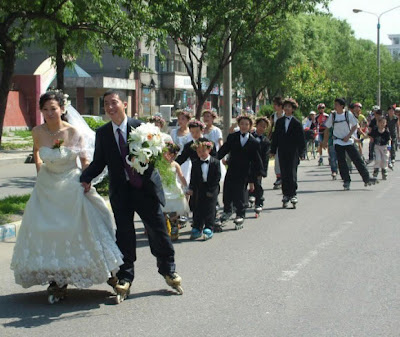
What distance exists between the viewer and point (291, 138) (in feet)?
43.7

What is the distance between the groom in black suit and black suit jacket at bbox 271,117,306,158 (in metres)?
6.77

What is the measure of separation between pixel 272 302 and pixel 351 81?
148 ft

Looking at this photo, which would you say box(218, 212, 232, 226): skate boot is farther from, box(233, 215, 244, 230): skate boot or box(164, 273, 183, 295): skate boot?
box(164, 273, 183, 295): skate boot

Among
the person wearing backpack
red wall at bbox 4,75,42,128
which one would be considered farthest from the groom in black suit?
red wall at bbox 4,75,42,128

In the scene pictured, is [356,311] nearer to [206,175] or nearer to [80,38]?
[206,175]

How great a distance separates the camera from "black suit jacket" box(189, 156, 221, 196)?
10.3m

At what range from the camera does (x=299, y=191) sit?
16141 millimetres

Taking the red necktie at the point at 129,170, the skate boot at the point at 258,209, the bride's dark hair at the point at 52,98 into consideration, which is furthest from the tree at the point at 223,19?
the red necktie at the point at 129,170

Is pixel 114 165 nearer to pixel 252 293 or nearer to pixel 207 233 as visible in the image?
pixel 252 293

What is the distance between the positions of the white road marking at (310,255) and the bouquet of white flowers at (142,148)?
1940 millimetres

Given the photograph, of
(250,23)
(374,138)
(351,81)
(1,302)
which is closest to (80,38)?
(250,23)

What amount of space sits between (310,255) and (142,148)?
3.11 metres

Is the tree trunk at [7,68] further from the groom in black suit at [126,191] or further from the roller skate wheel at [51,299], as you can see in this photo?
the roller skate wheel at [51,299]

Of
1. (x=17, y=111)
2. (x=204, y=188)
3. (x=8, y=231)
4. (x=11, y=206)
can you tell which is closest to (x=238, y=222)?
(x=204, y=188)
